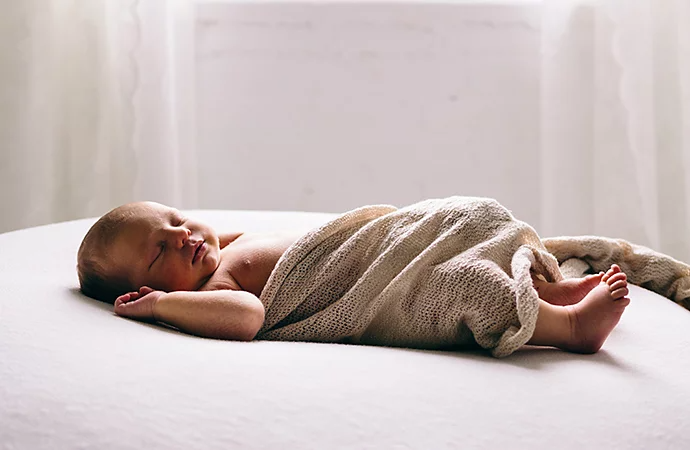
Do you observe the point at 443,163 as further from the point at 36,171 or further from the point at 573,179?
the point at 36,171

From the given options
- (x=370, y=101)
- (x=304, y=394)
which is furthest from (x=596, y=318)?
(x=370, y=101)

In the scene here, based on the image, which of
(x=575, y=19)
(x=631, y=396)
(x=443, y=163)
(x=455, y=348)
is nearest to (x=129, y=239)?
(x=455, y=348)

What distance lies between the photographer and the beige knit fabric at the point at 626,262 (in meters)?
1.43

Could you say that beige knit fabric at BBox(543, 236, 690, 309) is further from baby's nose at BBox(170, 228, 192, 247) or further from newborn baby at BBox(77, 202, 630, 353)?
baby's nose at BBox(170, 228, 192, 247)

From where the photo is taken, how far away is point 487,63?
250 cm

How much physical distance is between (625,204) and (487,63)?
22.5 inches

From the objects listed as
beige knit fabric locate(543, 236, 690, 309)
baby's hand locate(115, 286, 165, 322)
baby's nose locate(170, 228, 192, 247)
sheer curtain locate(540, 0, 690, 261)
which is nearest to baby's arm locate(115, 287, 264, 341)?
baby's hand locate(115, 286, 165, 322)

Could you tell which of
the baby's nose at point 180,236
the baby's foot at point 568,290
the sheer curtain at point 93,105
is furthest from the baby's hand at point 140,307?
the sheer curtain at point 93,105

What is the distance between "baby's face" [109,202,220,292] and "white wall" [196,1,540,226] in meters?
1.29

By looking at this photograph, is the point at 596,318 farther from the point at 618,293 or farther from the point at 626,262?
the point at 626,262

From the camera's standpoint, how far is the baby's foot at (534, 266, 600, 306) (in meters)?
1.19

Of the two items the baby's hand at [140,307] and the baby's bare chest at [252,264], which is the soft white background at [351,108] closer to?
the baby's bare chest at [252,264]

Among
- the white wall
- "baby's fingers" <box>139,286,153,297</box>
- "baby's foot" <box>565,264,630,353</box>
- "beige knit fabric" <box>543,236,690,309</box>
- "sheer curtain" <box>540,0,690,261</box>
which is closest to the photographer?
"baby's foot" <box>565,264,630,353</box>

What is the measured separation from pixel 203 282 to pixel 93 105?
1365 mm
